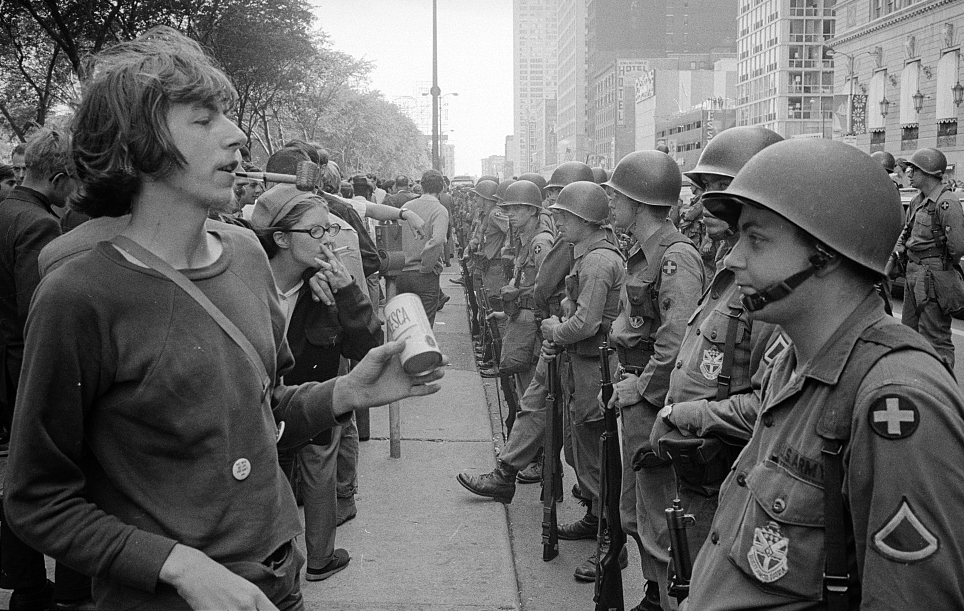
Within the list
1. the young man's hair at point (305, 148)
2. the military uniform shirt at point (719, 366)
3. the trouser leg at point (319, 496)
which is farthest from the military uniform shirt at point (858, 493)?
the young man's hair at point (305, 148)

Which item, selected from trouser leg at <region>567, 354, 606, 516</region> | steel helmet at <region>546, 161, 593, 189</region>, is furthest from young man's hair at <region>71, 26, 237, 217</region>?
steel helmet at <region>546, 161, 593, 189</region>

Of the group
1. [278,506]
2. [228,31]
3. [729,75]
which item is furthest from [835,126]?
[278,506]

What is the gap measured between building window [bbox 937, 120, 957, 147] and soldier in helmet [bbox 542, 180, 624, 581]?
176 ft

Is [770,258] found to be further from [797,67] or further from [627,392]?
[797,67]

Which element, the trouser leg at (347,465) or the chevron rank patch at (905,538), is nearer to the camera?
the chevron rank patch at (905,538)

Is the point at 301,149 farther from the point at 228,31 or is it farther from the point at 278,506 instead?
the point at 228,31

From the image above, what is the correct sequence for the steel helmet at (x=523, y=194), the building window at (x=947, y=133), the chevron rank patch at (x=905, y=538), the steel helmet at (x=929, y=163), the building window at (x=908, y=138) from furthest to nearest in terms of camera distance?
the building window at (x=908, y=138)
the building window at (x=947, y=133)
the steel helmet at (x=929, y=163)
the steel helmet at (x=523, y=194)
the chevron rank patch at (x=905, y=538)

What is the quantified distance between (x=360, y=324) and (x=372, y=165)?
225 ft

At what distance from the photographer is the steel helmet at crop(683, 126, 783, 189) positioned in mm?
4160

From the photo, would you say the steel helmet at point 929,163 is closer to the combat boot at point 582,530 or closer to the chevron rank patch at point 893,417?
the combat boot at point 582,530

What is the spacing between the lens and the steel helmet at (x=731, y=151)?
164 inches

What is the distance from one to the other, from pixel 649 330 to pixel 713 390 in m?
1.18

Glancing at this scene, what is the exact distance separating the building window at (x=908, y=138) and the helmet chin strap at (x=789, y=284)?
207 feet

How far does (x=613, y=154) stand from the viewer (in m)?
148
